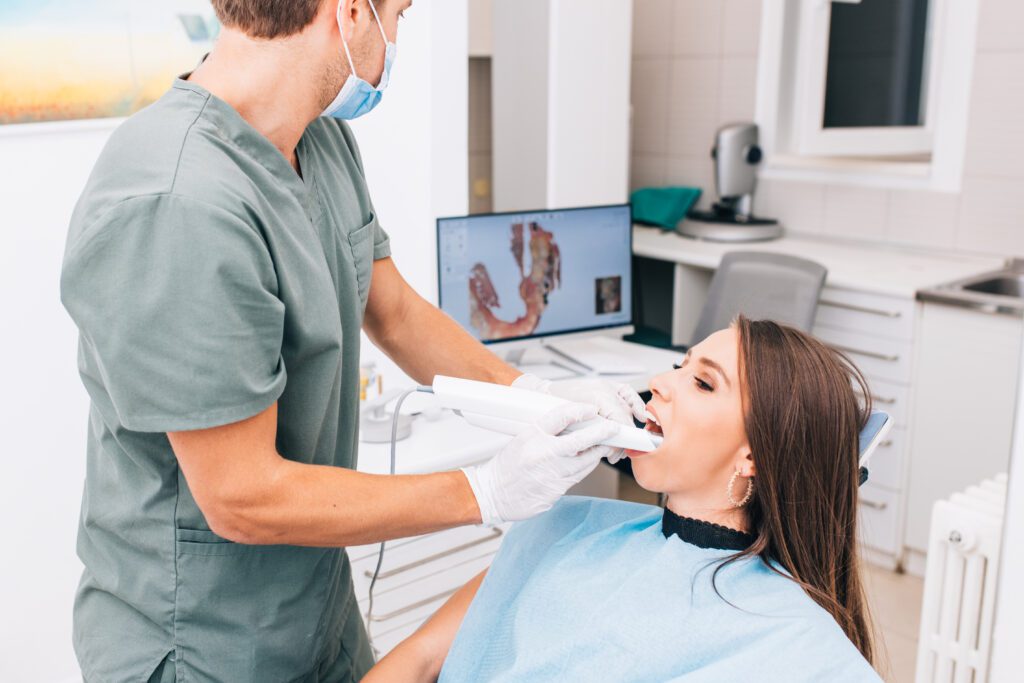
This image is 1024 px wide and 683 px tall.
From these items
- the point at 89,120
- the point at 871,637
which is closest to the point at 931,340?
the point at 871,637

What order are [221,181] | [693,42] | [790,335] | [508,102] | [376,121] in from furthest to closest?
[693,42] < [508,102] < [376,121] < [790,335] < [221,181]

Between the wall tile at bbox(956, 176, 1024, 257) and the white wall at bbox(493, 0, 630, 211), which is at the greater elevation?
the white wall at bbox(493, 0, 630, 211)

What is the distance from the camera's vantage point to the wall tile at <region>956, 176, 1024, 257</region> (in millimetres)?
3074

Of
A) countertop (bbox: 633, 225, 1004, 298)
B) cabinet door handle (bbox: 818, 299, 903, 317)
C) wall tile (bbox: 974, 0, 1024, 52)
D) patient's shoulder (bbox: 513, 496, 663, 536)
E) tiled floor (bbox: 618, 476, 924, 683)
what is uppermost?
wall tile (bbox: 974, 0, 1024, 52)

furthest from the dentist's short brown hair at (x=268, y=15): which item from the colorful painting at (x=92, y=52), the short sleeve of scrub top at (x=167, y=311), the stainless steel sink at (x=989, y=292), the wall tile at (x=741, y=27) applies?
the wall tile at (x=741, y=27)

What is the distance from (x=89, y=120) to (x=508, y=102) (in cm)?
150

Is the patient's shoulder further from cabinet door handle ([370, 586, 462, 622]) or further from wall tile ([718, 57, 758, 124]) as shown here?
wall tile ([718, 57, 758, 124])

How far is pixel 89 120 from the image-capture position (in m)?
1.95

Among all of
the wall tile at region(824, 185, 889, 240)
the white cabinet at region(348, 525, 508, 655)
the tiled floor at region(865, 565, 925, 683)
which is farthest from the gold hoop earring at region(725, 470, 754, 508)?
the wall tile at region(824, 185, 889, 240)

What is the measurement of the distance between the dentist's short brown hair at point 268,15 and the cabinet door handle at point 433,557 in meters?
1.09

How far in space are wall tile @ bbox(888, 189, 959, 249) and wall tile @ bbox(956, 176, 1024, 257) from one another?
0.03 metres

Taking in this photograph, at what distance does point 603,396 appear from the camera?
136 centimetres

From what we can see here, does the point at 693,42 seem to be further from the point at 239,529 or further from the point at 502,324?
the point at 239,529

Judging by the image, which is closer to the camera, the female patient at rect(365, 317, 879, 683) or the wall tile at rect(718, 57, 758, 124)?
the female patient at rect(365, 317, 879, 683)
